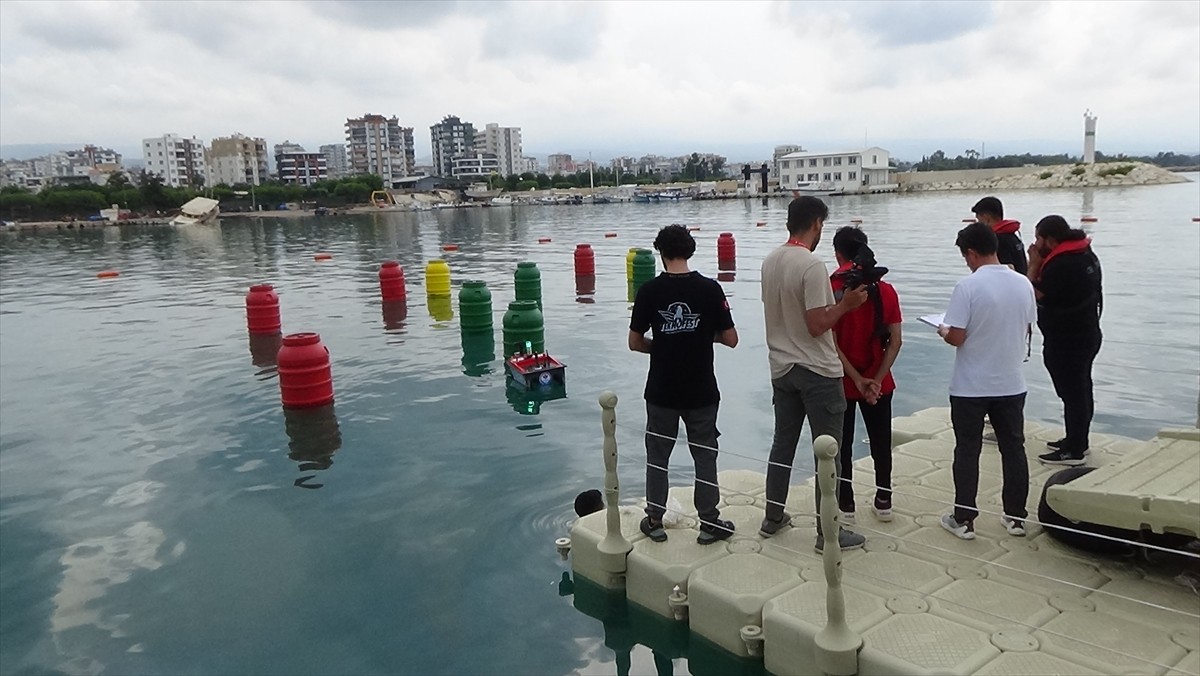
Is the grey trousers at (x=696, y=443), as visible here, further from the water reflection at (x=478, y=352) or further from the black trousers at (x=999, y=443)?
the water reflection at (x=478, y=352)

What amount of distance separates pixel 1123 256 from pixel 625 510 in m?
21.9

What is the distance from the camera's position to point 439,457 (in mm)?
8109

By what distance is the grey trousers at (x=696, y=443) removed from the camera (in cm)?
492

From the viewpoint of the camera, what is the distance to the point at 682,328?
4750mm

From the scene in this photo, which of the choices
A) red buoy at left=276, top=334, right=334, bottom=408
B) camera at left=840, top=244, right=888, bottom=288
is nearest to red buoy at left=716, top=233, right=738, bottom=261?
red buoy at left=276, top=334, right=334, bottom=408

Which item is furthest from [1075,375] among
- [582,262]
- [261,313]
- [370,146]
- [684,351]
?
[370,146]

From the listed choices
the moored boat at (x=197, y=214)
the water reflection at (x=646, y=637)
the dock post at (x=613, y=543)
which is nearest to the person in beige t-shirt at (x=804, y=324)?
the water reflection at (x=646, y=637)

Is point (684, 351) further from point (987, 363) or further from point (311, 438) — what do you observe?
point (311, 438)

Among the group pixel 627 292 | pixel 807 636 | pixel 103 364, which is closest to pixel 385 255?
pixel 627 292

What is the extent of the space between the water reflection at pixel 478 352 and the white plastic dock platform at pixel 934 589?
6.39 m

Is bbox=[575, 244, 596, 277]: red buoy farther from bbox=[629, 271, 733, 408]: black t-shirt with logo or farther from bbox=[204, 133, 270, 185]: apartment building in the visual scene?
bbox=[204, 133, 270, 185]: apartment building

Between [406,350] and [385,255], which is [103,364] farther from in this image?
[385,255]

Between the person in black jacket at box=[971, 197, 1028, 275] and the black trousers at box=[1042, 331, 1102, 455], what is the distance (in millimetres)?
615

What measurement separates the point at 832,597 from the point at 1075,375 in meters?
3.20
